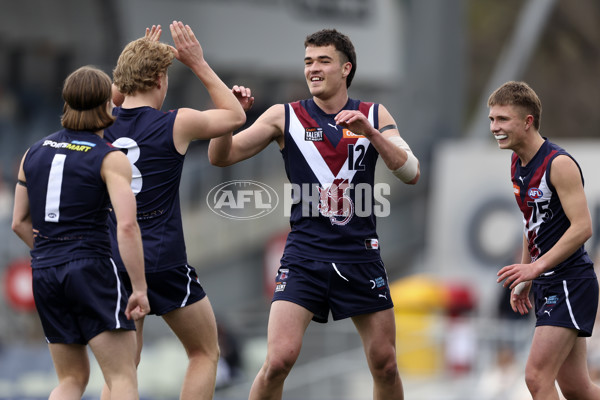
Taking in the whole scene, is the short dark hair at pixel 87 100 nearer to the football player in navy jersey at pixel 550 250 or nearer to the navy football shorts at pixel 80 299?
the navy football shorts at pixel 80 299

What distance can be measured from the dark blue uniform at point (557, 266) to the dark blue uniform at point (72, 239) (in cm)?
265

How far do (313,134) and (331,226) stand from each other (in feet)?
2.02

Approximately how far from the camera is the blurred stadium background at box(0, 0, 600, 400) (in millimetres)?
14734

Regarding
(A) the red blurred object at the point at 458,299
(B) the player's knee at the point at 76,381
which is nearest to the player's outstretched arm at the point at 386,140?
(B) the player's knee at the point at 76,381

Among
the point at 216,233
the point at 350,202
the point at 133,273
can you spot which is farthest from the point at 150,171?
the point at 216,233

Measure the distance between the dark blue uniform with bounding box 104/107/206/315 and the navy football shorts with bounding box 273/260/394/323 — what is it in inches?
25.5

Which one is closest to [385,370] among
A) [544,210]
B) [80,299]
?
[544,210]

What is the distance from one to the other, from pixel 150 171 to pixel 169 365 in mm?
9178

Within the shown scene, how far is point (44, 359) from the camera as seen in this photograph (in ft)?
47.1

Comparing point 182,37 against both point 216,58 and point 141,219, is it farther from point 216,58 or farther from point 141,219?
point 216,58

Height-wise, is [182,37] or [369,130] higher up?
[182,37]

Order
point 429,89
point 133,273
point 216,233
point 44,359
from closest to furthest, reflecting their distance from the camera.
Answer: point 133,273, point 44,359, point 216,233, point 429,89

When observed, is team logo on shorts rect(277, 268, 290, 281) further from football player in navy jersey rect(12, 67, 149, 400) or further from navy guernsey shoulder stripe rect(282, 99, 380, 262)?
football player in navy jersey rect(12, 67, 149, 400)

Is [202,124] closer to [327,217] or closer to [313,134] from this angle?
[313,134]
